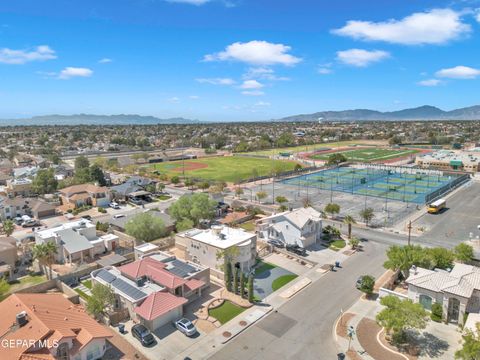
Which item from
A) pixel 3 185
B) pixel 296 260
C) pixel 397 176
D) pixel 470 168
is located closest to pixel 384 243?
pixel 296 260

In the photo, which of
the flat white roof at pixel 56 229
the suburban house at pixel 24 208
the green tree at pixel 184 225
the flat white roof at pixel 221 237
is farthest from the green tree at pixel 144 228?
the suburban house at pixel 24 208

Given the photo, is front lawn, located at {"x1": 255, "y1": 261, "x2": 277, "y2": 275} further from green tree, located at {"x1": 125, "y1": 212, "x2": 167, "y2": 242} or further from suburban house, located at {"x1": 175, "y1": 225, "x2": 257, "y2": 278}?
green tree, located at {"x1": 125, "y1": 212, "x2": 167, "y2": 242}

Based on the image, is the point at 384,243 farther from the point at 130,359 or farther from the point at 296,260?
the point at 130,359

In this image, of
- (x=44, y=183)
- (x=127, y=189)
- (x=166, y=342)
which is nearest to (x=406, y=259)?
(x=166, y=342)

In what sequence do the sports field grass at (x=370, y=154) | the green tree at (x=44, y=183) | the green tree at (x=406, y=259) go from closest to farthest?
the green tree at (x=406, y=259) < the green tree at (x=44, y=183) < the sports field grass at (x=370, y=154)

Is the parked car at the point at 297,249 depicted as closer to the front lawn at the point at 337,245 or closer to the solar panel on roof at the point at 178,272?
the front lawn at the point at 337,245

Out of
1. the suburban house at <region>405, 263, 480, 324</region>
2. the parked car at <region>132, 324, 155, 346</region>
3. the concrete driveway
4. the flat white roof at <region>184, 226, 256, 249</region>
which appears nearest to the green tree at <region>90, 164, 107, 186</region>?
the flat white roof at <region>184, 226, 256, 249</region>

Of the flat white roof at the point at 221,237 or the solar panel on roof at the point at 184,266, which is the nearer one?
the solar panel on roof at the point at 184,266
